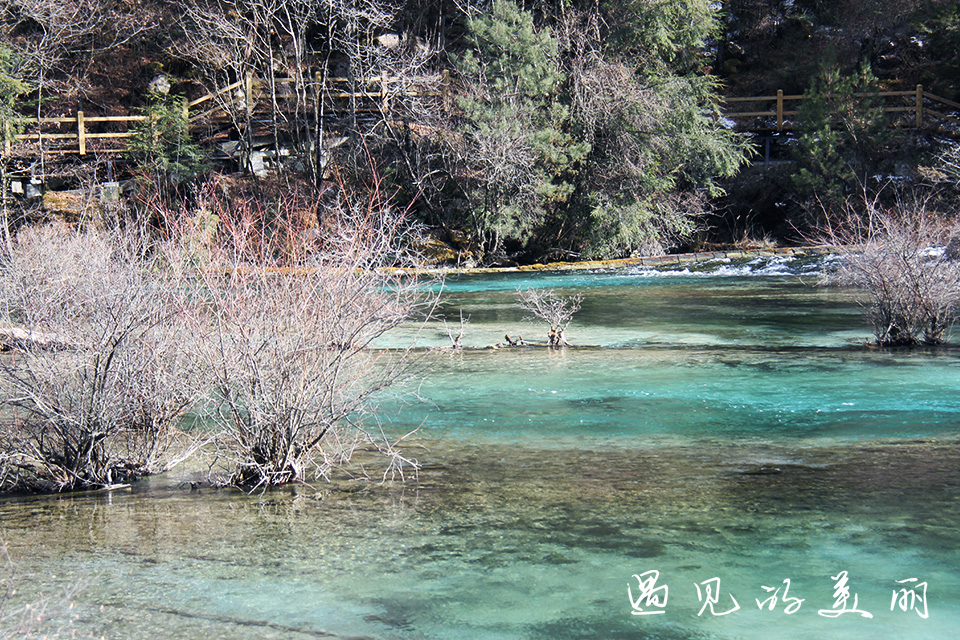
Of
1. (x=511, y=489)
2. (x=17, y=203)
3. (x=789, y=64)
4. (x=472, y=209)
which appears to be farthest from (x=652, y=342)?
(x=789, y=64)

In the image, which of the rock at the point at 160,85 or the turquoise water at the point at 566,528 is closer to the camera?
the turquoise water at the point at 566,528

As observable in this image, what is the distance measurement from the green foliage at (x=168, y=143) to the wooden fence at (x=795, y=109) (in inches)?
786

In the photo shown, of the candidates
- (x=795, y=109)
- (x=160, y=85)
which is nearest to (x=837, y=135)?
(x=795, y=109)

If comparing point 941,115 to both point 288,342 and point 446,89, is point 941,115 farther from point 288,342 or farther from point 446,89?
point 288,342

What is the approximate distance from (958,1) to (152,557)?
36413mm

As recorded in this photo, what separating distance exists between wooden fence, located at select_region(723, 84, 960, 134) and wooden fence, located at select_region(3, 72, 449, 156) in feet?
41.5

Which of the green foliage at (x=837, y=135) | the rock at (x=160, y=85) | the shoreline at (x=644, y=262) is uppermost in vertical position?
the rock at (x=160, y=85)

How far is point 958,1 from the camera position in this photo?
114 feet

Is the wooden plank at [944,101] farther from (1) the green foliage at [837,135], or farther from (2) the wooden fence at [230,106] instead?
(2) the wooden fence at [230,106]

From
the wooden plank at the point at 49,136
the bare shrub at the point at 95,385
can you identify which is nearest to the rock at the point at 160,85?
the wooden plank at the point at 49,136

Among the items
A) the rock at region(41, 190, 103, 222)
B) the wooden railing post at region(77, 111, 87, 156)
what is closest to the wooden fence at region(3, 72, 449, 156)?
the wooden railing post at region(77, 111, 87, 156)

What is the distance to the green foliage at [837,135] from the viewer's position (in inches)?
1342

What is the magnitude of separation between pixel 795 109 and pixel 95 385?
34.9 m

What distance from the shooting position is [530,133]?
32.0m
